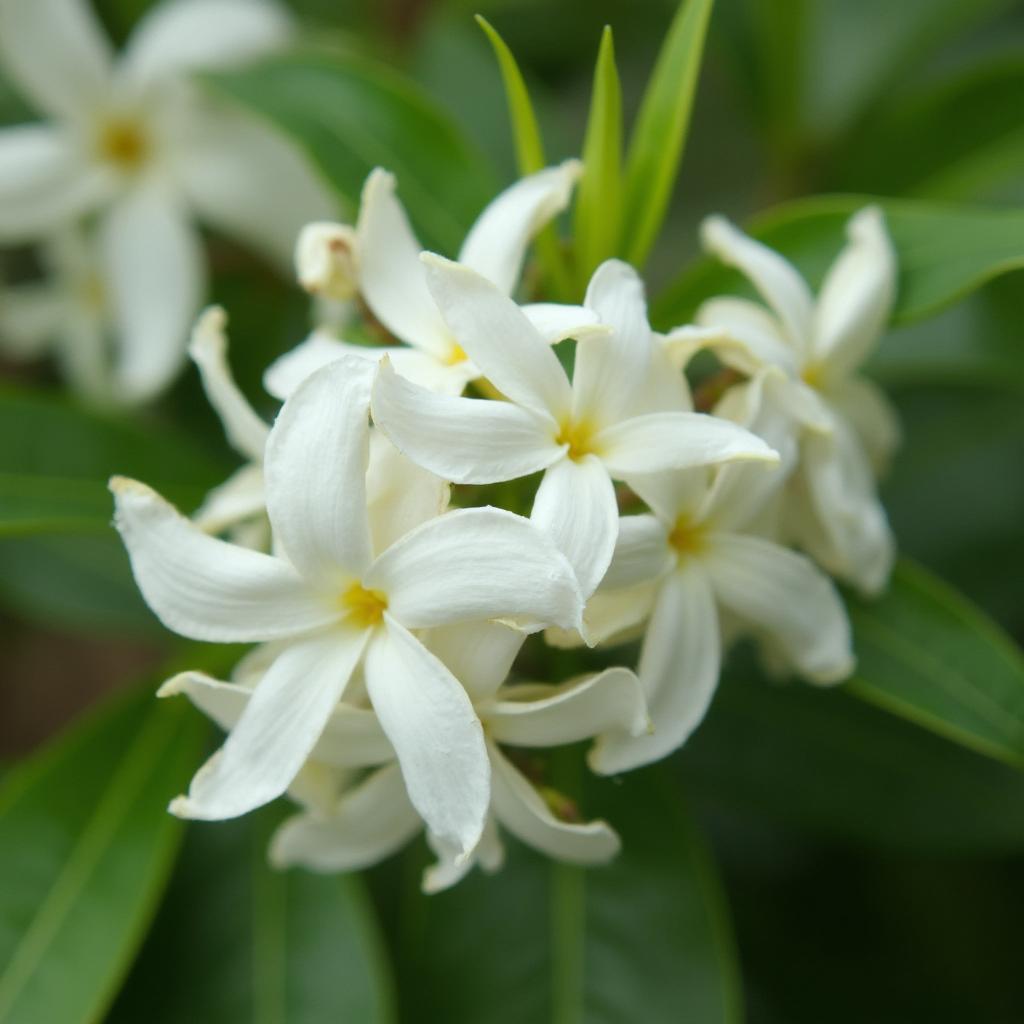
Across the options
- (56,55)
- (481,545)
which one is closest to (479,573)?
(481,545)

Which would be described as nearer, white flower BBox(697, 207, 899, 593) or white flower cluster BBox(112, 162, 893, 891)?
white flower cluster BBox(112, 162, 893, 891)

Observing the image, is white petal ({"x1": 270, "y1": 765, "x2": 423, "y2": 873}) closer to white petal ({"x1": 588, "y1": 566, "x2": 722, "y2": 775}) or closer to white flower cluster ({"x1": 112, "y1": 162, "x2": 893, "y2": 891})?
white flower cluster ({"x1": 112, "y1": 162, "x2": 893, "y2": 891})

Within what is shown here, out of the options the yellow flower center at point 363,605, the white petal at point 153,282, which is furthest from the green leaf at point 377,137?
→ the yellow flower center at point 363,605

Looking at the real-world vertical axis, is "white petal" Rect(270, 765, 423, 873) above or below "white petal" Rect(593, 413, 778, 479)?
below

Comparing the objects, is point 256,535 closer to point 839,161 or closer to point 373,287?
point 373,287

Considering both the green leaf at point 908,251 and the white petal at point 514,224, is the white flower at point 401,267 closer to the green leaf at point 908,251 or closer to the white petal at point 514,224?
the white petal at point 514,224

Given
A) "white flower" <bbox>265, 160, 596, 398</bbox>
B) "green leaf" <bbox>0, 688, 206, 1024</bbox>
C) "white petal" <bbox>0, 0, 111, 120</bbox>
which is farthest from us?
"white petal" <bbox>0, 0, 111, 120</bbox>

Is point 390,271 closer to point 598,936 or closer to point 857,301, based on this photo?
point 857,301

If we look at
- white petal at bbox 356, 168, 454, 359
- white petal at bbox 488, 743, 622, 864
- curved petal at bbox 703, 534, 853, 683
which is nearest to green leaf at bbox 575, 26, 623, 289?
white petal at bbox 356, 168, 454, 359
